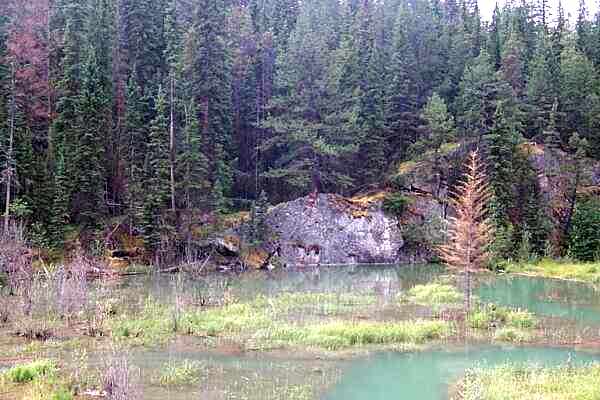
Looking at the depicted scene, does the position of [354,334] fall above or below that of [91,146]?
below

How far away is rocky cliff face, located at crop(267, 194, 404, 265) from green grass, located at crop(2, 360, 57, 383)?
34.5 meters

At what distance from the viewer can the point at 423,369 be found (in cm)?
1870

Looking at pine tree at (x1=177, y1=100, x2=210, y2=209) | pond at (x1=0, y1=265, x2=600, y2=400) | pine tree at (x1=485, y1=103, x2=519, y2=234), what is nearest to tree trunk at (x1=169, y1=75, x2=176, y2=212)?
pine tree at (x1=177, y1=100, x2=210, y2=209)

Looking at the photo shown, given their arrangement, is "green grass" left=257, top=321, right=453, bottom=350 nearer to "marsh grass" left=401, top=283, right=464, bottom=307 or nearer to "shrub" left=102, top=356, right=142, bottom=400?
"marsh grass" left=401, top=283, right=464, bottom=307

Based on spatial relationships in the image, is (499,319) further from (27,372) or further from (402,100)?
(402,100)

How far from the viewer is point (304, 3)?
261 feet

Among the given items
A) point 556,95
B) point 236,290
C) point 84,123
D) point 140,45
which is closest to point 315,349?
point 236,290

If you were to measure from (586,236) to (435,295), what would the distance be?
24.5 m

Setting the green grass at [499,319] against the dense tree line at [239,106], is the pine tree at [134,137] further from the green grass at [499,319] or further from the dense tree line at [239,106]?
the green grass at [499,319]

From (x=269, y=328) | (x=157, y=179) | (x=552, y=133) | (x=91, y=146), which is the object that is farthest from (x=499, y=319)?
(x=552, y=133)

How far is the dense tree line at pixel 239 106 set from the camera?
148 ft

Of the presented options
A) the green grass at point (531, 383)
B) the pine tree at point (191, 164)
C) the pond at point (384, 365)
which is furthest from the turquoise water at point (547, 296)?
the pine tree at point (191, 164)

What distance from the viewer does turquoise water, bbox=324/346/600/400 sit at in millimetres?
16250

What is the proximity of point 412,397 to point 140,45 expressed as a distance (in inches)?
1822
